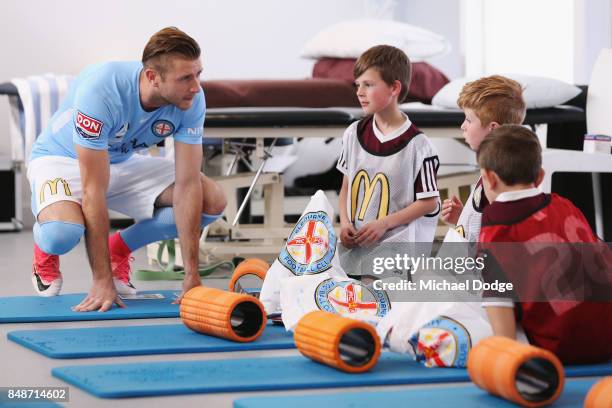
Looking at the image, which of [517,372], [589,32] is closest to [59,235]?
[517,372]

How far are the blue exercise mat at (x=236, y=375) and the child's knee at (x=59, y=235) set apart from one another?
88 centimetres

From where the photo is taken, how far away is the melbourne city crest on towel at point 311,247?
8.65 feet

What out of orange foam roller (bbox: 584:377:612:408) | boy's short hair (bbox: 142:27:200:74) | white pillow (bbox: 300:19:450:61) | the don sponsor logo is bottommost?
orange foam roller (bbox: 584:377:612:408)

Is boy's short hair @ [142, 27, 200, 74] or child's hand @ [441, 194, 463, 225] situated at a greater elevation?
boy's short hair @ [142, 27, 200, 74]

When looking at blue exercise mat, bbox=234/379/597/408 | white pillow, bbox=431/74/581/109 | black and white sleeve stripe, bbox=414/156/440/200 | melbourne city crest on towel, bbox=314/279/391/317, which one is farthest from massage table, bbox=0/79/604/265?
blue exercise mat, bbox=234/379/597/408

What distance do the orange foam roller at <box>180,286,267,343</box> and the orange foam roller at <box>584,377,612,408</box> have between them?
96 cm

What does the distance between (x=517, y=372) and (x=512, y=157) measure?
45cm

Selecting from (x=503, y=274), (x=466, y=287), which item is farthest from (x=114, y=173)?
(x=503, y=274)

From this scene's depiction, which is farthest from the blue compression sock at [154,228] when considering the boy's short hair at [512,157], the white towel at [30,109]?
the white towel at [30,109]

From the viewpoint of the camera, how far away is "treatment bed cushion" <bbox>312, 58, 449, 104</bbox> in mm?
5680

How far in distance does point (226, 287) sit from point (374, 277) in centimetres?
68

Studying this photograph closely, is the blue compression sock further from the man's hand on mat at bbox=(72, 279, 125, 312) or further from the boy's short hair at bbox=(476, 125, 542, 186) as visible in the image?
the boy's short hair at bbox=(476, 125, 542, 186)

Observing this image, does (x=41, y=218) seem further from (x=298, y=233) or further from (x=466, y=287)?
(x=466, y=287)

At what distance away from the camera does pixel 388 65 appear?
2.99 meters
